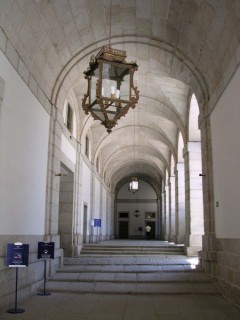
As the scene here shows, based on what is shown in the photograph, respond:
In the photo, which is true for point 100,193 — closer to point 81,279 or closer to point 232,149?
point 81,279

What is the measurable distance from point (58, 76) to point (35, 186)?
3242 millimetres

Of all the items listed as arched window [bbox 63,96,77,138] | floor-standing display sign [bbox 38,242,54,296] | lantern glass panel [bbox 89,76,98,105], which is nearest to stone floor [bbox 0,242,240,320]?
floor-standing display sign [bbox 38,242,54,296]

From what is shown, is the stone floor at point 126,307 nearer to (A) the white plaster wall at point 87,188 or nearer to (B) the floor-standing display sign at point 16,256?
A: (B) the floor-standing display sign at point 16,256

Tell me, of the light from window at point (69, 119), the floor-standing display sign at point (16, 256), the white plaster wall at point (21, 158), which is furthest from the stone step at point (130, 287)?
the light from window at point (69, 119)

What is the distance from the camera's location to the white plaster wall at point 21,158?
695 centimetres

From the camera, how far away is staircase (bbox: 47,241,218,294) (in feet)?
28.9

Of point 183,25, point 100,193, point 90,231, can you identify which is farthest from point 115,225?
point 183,25

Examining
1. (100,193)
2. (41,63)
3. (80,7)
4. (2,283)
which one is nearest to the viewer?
(2,283)

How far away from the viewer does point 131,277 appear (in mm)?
9914

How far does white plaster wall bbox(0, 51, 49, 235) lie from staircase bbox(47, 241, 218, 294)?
154 cm

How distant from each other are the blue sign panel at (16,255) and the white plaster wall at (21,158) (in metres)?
0.35

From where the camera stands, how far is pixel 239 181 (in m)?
7.12

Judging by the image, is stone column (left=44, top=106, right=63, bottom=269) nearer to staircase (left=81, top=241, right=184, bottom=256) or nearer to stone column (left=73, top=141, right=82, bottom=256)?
stone column (left=73, top=141, right=82, bottom=256)

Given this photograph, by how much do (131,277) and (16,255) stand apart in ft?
13.3
